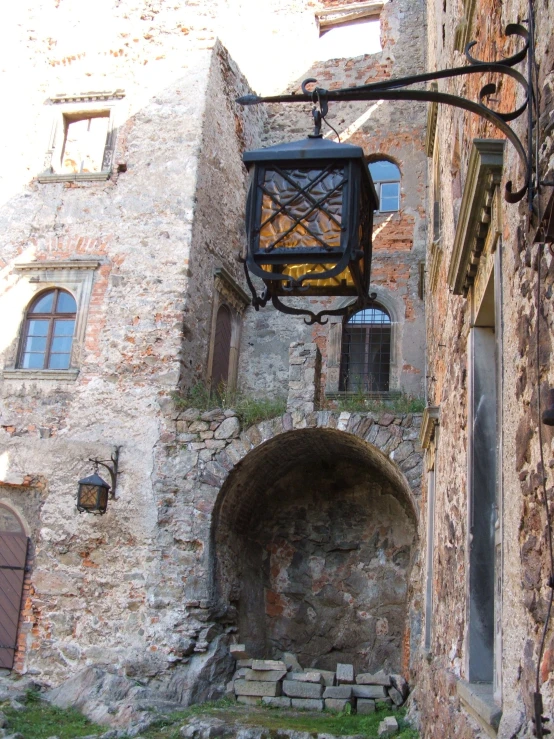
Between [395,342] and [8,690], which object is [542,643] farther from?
[395,342]

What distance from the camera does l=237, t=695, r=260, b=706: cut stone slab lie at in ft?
32.4

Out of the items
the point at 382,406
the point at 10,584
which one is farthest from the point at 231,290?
the point at 10,584

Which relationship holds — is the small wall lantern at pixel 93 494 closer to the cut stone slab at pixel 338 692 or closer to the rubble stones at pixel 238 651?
the rubble stones at pixel 238 651

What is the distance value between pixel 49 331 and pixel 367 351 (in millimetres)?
5008

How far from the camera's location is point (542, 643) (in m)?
2.39

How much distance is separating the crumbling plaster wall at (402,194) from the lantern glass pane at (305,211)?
9246mm

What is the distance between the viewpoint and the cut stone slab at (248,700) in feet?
32.4

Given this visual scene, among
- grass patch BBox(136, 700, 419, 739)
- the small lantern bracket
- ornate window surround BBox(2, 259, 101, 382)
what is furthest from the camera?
ornate window surround BBox(2, 259, 101, 382)

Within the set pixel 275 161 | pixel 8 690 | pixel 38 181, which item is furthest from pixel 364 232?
pixel 38 181

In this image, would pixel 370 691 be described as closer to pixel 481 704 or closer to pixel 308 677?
pixel 308 677

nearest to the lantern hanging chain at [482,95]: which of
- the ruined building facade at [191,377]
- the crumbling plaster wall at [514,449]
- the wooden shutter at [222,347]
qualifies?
the crumbling plaster wall at [514,449]

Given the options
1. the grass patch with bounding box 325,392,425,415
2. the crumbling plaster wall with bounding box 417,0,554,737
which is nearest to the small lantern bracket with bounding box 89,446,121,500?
the grass patch with bounding box 325,392,425,415

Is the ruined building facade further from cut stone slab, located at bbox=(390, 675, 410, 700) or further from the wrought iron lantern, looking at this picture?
the wrought iron lantern

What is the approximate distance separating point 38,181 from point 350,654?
8.40 m
